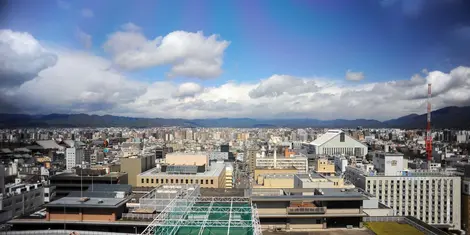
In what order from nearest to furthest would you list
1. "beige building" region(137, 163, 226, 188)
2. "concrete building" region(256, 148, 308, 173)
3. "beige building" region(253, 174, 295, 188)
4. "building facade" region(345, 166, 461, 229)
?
1. "beige building" region(253, 174, 295, 188)
2. "beige building" region(137, 163, 226, 188)
3. "building facade" region(345, 166, 461, 229)
4. "concrete building" region(256, 148, 308, 173)

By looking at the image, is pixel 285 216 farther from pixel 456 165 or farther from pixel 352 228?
pixel 456 165

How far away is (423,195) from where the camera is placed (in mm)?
16609

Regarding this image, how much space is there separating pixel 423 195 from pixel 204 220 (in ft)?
51.7

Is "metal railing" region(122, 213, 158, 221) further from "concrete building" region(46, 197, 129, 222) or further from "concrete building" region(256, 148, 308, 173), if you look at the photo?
"concrete building" region(256, 148, 308, 173)

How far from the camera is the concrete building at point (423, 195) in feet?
54.3

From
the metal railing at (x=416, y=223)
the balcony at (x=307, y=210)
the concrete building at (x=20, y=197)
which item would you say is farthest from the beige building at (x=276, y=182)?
the concrete building at (x=20, y=197)

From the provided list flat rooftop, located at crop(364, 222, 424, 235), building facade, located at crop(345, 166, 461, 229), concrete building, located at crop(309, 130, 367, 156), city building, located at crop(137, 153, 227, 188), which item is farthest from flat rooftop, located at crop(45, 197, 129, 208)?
concrete building, located at crop(309, 130, 367, 156)

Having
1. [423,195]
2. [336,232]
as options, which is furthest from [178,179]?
[423,195]

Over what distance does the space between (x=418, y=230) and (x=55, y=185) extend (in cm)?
1592

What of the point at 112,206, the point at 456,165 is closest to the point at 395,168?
the point at 456,165

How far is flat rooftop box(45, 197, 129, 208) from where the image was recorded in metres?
7.79

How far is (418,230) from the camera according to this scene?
870 centimetres

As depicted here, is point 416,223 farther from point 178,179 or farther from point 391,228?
point 178,179

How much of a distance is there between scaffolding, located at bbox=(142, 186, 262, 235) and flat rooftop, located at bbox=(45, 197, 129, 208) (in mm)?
2646
